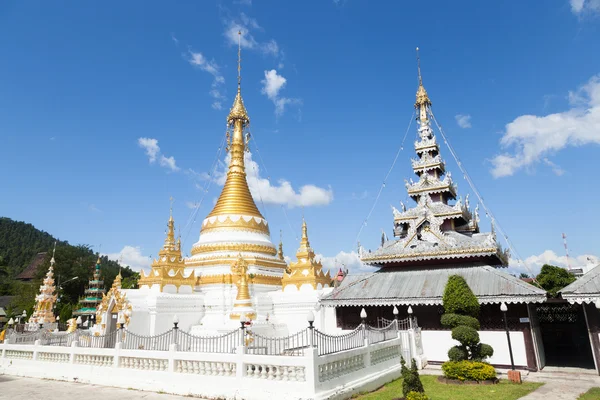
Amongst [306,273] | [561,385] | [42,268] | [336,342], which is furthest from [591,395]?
[42,268]

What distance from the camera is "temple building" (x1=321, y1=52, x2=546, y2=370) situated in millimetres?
16406

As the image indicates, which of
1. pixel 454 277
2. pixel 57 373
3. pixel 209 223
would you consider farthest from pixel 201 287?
pixel 454 277

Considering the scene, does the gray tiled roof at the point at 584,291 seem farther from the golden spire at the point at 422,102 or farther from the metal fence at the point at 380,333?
the golden spire at the point at 422,102

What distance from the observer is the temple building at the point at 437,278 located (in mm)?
16406

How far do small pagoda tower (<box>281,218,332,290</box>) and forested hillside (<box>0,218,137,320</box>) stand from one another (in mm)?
30323

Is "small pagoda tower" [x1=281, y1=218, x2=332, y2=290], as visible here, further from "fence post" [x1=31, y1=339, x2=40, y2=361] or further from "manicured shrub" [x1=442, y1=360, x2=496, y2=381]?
"fence post" [x1=31, y1=339, x2=40, y2=361]

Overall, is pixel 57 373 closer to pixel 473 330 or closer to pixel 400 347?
pixel 400 347

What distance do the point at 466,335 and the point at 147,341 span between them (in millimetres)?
11264

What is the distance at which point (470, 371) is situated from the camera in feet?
43.8

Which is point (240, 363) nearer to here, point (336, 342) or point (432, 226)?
point (336, 342)

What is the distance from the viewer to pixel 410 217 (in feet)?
76.1

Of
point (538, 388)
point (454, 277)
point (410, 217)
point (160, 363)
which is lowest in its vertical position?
point (538, 388)

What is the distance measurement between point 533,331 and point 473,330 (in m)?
4.45

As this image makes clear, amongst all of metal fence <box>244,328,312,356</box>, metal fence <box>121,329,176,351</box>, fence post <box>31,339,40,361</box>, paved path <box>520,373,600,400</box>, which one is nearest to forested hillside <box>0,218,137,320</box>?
fence post <box>31,339,40,361</box>
